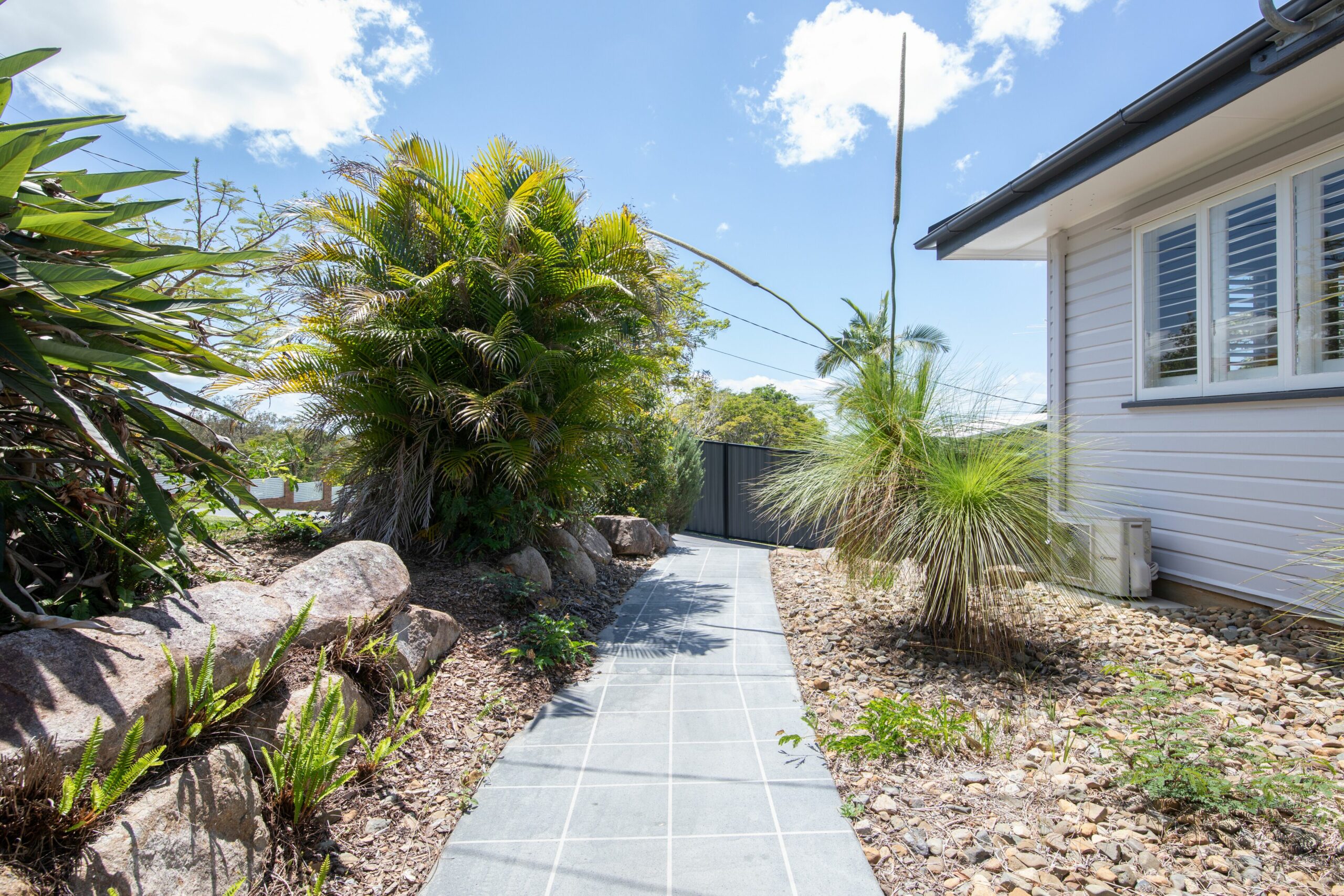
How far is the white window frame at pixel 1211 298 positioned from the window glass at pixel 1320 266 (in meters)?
0.03

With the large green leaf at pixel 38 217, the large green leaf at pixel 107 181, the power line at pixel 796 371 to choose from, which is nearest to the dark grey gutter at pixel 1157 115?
the power line at pixel 796 371

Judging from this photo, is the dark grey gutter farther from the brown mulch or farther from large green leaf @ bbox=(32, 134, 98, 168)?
large green leaf @ bbox=(32, 134, 98, 168)

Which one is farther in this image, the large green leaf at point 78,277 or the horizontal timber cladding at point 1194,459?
the horizontal timber cladding at point 1194,459

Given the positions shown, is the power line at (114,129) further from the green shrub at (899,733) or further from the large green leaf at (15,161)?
the green shrub at (899,733)

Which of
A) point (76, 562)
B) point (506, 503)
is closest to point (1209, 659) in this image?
point (506, 503)

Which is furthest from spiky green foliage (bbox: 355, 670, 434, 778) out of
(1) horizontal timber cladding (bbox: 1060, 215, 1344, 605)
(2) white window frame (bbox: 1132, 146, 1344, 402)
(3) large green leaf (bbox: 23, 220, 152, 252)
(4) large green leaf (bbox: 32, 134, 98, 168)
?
(2) white window frame (bbox: 1132, 146, 1344, 402)

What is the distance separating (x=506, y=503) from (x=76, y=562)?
271 centimetres

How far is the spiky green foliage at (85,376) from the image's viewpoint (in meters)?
1.63

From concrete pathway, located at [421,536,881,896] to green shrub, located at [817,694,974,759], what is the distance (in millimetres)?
153

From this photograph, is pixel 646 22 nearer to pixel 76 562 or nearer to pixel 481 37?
pixel 481 37

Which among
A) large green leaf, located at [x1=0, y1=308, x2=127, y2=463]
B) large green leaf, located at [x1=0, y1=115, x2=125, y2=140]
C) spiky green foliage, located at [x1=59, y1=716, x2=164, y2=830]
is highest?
large green leaf, located at [x1=0, y1=115, x2=125, y2=140]

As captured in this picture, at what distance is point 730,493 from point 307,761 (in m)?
8.18

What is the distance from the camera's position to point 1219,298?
4.23 metres

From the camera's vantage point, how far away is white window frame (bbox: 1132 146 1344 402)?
3699 mm
